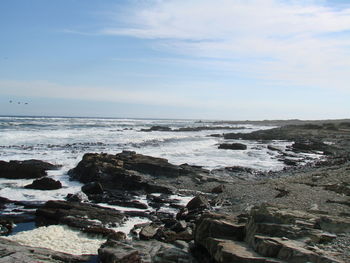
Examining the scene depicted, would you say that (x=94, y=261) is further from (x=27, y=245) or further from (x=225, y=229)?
(x=225, y=229)

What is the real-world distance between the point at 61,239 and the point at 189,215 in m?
4.43

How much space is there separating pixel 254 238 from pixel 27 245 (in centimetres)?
606

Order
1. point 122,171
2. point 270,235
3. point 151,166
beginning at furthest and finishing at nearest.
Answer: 1. point 151,166
2. point 122,171
3. point 270,235

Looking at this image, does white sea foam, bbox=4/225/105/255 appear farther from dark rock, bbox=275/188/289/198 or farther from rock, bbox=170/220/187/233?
dark rock, bbox=275/188/289/198

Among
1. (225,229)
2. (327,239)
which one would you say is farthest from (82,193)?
(327,239)

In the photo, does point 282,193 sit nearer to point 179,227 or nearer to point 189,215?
point 189,215

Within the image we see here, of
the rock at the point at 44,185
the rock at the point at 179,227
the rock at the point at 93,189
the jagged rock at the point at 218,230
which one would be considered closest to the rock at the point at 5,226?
the rock at the point at 179,227

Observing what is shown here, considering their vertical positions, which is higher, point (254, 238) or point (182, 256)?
point (254, 238)

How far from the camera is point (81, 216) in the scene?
12914 millimetres

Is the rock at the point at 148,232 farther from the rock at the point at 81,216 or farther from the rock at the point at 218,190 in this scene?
the rock at the point at 218,190

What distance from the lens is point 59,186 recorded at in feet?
59.6

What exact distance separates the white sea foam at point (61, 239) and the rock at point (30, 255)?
0.59 metres

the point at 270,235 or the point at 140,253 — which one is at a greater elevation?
the point at 270,235

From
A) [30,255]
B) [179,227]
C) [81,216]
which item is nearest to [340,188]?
[179,227]
